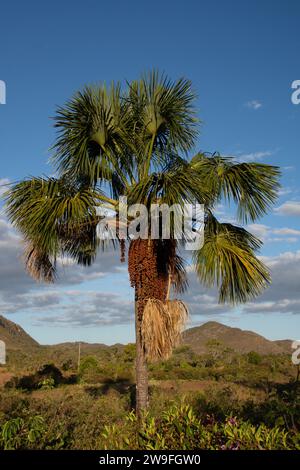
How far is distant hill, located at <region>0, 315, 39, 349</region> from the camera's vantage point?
7196 cm

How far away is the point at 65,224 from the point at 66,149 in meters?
1.48

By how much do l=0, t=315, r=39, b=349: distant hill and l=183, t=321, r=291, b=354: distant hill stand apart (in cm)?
2612

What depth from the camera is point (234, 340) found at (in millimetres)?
81438

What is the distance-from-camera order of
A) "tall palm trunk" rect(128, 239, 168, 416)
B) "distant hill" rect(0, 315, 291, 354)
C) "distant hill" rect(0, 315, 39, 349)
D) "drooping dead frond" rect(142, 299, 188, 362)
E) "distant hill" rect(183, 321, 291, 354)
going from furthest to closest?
"distant hill" rect(183, 321, 291, 354) → "distant hill" rect(0, 315, 291, 354) → "distant hill" rect(0, 315, 39, 349) → "tall palm trunk" rect(128, 239, 168, 416) → "drooping dead frond" rect(142, 299, 188, 362)

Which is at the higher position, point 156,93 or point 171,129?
point 156,93

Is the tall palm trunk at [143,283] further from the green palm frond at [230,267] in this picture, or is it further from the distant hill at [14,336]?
the distant hill at [14,336]

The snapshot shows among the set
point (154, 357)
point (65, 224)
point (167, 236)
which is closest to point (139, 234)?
point (167, 236)

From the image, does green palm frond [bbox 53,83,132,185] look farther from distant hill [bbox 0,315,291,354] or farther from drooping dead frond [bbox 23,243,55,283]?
distant hill [bbox 0,315,291,354]

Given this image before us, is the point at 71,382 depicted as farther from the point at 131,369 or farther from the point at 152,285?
the point at 152,285

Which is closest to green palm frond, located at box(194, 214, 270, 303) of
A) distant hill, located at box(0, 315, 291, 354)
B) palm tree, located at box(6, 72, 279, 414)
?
palm tree, located at box(6, 72, 279, 414)

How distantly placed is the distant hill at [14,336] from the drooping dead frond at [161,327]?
217 feet

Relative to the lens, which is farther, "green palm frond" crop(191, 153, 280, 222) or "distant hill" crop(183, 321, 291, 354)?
"distant hill" crop(183, 321, 291, 354)

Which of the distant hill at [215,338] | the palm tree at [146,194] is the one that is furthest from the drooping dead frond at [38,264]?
the distant hill at [215,338]
